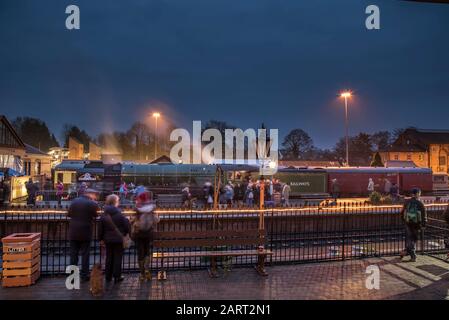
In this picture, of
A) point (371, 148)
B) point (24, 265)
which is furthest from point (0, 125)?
point (371, 148)

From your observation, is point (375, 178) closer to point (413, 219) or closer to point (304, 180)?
point (304, 180)

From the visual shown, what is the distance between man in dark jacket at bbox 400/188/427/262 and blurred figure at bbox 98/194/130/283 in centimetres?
697

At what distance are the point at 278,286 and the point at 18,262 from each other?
511cm

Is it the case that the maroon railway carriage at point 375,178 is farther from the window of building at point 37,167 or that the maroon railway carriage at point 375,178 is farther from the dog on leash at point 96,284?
the window of building at point 37,167

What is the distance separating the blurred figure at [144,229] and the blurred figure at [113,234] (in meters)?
0.21

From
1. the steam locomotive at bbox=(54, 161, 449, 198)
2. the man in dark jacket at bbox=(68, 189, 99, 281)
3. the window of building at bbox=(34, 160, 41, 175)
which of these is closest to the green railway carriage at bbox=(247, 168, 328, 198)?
the steam locomotive at bbox=(54, 161, 449, 198)

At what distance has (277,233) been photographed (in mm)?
13617

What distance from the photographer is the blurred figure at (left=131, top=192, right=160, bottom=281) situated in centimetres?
747

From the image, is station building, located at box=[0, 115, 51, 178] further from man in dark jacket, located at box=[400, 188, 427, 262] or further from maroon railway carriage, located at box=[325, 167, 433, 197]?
man in dark jacket, located at box=[400, 188, 427, 262]

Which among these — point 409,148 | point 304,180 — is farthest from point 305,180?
point 409,148

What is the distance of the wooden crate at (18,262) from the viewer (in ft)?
23.0
